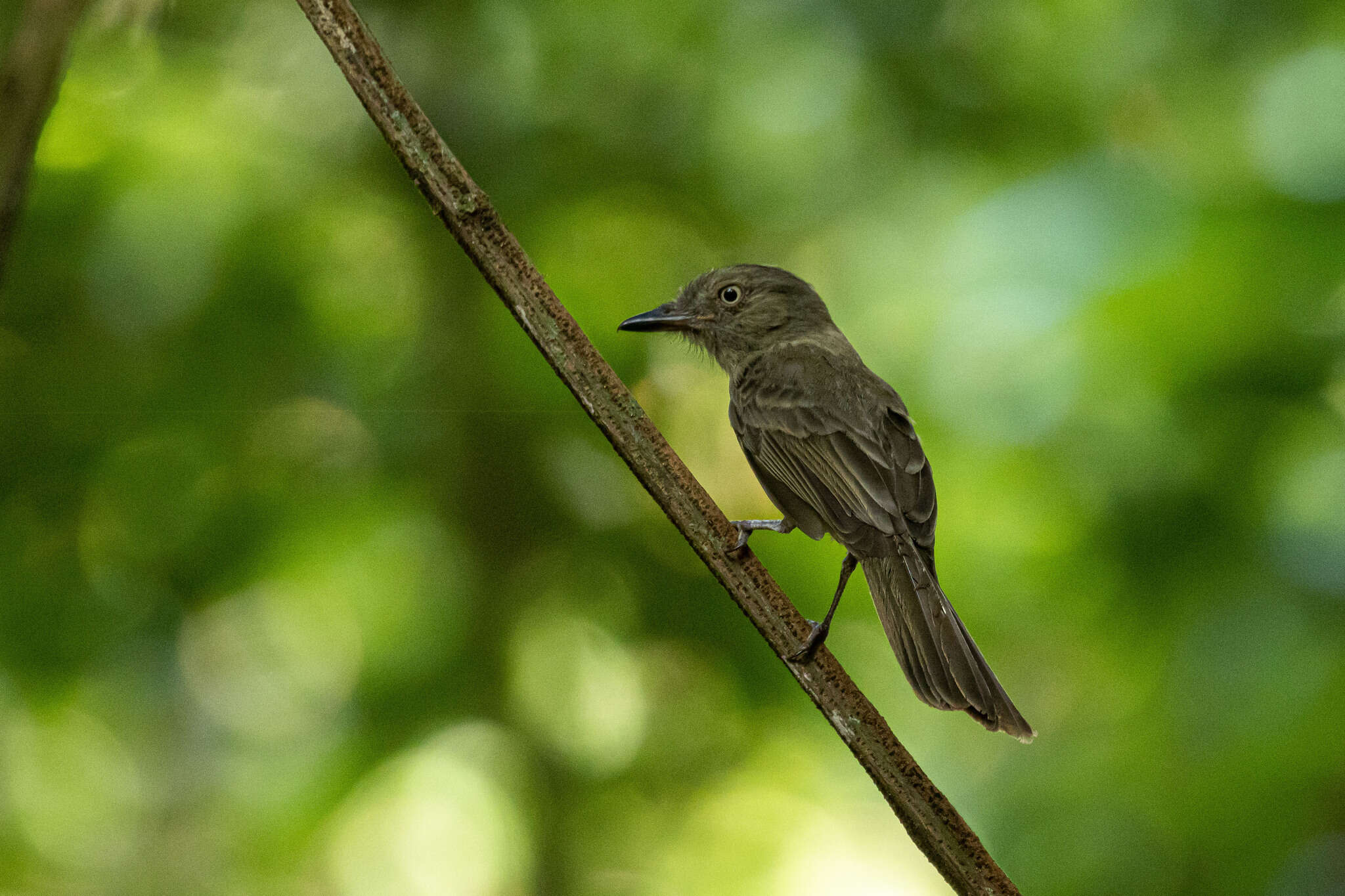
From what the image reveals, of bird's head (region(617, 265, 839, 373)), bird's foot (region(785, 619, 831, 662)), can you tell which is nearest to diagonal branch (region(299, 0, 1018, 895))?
bird's foot (region(785, 619, 831, 662))

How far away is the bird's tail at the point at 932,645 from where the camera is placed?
2033mm

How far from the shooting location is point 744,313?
130 inches

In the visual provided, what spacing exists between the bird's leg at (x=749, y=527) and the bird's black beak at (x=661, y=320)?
79 centimetres

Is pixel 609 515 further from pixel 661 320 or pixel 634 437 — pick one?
pixel 634 437

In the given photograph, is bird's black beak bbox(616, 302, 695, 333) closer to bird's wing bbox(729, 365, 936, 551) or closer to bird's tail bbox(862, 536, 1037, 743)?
bird's wing bbox(729, 365, 936, 551)

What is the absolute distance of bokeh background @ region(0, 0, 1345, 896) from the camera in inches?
154

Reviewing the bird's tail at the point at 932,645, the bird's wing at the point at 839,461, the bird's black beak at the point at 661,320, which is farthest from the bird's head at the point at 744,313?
the bird's tail at the point at 932,645

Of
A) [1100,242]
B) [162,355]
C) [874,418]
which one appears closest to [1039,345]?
[1100,242]

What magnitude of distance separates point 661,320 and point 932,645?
1394mm

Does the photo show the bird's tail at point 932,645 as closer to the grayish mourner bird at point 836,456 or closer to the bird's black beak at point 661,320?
the grayish mourner bird at point 836,456

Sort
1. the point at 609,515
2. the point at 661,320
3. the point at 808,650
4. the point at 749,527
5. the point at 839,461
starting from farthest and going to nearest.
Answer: the point at 609,515 → the point at 661,320 → the point at 839,461 → the point at 749,527 → the point at 808,650

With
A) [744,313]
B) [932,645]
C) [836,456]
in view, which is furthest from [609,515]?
[932,645]

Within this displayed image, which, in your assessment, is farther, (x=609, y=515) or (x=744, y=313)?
(x=609, y=515)

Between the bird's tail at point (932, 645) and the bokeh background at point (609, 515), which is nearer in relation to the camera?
the bird's tail at point (932, 645)
